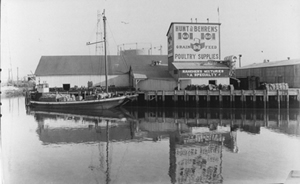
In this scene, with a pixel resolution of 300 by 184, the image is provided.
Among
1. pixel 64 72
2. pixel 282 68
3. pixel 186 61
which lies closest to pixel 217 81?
pixel 186 61

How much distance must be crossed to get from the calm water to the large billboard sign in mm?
13754

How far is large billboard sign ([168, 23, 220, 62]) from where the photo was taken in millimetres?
38125

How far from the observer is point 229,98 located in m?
32.0

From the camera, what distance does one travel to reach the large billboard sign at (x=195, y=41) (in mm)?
38125

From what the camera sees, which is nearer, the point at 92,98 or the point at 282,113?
the point at 282,113

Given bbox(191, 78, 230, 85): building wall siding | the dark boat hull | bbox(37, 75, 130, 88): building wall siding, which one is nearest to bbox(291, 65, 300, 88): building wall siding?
bbox(191, 78, 230, 85): building wall siding

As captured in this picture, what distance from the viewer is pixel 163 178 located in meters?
11.1

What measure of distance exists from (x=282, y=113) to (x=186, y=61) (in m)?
13.9

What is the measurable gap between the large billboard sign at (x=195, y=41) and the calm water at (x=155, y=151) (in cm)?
1375

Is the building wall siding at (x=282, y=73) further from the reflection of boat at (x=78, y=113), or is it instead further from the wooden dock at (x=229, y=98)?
the reflection of boat at (x=78, y=113)

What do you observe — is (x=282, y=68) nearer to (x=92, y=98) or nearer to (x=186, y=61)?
(x=186, y=61)

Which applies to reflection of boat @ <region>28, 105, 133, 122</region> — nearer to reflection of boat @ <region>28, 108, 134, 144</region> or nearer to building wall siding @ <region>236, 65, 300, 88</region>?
reflection of boat @ <region>28, 108, 134, 144</region>

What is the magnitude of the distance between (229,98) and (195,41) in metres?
9.90

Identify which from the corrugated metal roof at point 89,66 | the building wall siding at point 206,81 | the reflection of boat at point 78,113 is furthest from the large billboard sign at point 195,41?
the reflection of boat at point 78,113
